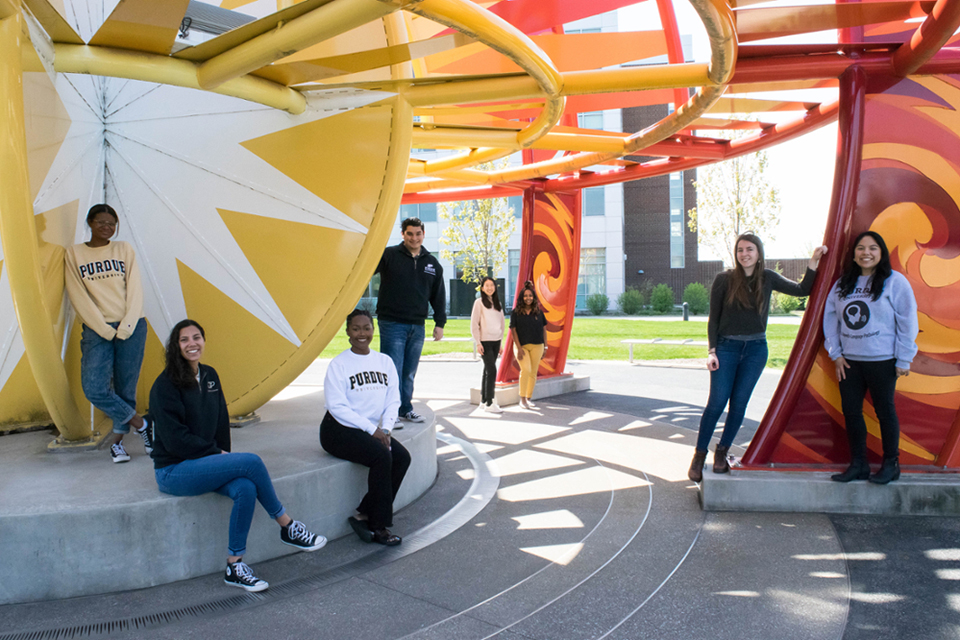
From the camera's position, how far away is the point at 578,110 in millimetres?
6809

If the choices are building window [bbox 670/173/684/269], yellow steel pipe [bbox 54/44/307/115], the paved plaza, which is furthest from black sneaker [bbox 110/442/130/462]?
building window [bbox 670/173/684/269]

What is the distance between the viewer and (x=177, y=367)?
3539 mm

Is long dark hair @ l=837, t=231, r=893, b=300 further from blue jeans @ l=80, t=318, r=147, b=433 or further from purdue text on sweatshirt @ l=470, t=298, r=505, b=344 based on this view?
blue jeans @ l=80, t=318, r=147, b=433

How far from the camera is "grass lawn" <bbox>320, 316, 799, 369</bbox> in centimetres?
1499

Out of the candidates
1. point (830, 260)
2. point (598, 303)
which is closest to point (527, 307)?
point (830, 260)

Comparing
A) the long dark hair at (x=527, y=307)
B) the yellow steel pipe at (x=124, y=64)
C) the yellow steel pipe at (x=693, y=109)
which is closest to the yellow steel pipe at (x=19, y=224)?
the yellow steel pipe at (x=124, y=64)

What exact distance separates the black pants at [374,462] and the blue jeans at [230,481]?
2.38ft

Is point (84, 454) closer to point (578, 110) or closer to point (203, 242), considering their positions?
point (203, 242)

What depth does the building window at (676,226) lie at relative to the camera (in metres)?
35.2

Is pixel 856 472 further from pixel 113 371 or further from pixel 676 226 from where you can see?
pixel 676 226

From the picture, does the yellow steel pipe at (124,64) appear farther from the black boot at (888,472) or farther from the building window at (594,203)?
the building window at (594,203)

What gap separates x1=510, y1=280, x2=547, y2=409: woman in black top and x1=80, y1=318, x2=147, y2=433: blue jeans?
195 inches

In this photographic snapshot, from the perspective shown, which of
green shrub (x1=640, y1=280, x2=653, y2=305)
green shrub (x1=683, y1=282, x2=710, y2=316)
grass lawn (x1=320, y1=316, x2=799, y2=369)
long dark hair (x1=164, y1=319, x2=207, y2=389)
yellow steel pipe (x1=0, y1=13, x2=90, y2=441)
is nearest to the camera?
yellow steel pipe (x1=0, y1=13, x2=90, y2=441)

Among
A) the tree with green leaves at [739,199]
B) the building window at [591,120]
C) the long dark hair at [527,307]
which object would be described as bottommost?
the long dark hair at [527,307]
